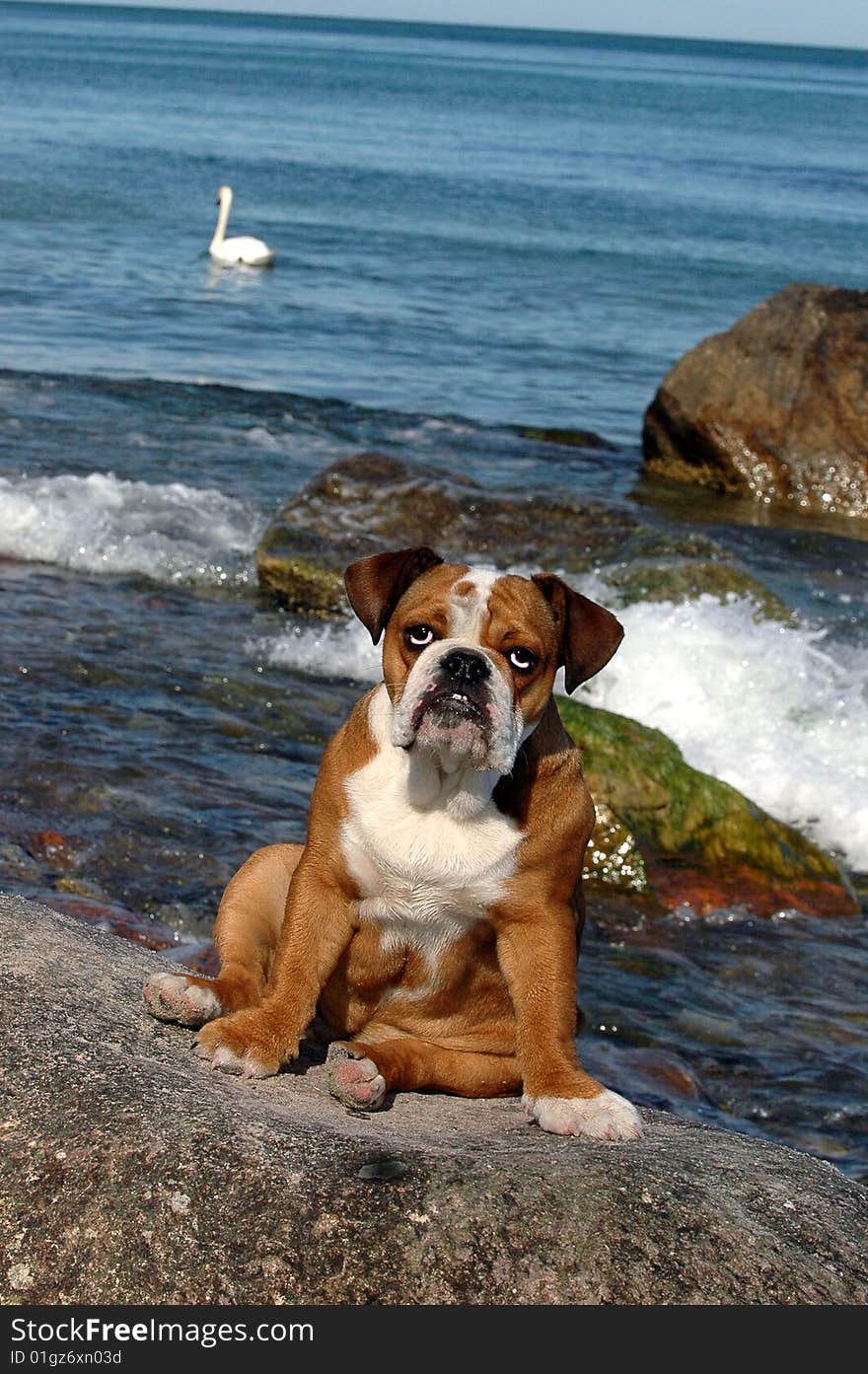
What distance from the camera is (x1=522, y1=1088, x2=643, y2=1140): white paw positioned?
461cm

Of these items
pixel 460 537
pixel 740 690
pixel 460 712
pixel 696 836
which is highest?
pixel 460 712

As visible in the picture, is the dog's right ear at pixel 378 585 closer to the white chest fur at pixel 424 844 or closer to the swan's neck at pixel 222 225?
the white chest fur at pixel 424 844

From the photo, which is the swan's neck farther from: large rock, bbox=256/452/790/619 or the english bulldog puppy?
the english bulldog puppy

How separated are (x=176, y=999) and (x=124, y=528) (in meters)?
10.6

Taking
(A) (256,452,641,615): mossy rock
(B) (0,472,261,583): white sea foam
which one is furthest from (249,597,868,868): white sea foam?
(B) (0,472,261,583): white sea foam

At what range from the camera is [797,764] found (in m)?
11.6

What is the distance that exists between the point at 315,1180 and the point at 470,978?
141 cm

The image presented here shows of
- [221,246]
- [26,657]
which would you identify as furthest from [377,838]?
[221,246]

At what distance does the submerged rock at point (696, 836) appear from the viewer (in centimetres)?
934

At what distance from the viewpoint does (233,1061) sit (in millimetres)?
4621

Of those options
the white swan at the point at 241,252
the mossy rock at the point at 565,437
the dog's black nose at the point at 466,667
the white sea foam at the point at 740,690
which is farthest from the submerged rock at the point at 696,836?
the white swan at the point at 241,252

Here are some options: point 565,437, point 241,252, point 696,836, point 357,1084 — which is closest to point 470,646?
point 357,1084

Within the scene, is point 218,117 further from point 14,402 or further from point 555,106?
point 14,402

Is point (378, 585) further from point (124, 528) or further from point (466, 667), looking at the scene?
point (124, 528)
